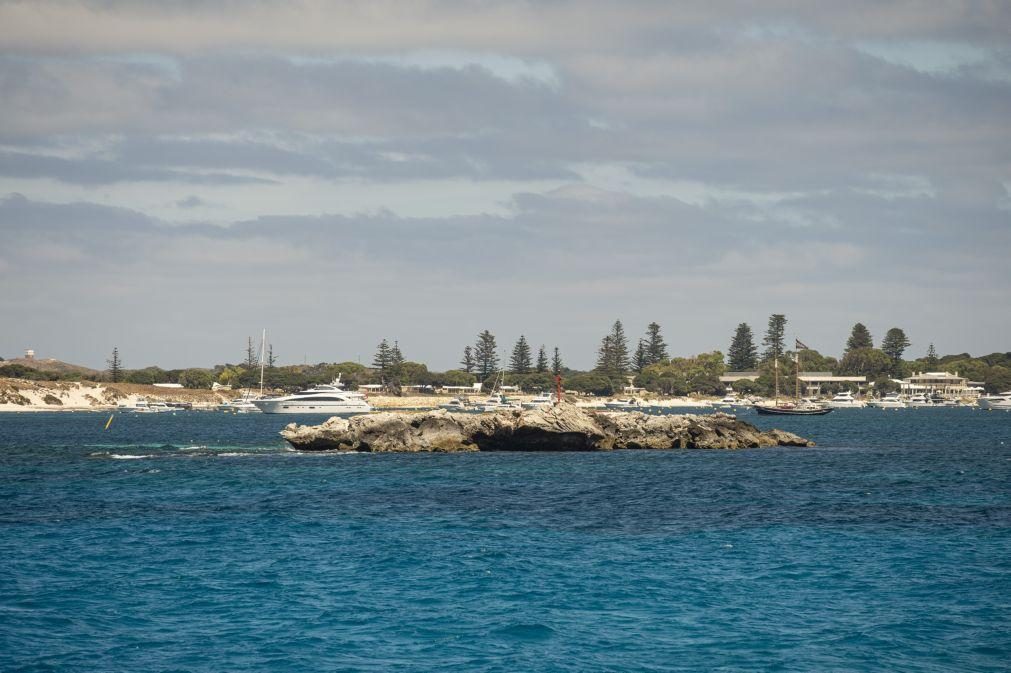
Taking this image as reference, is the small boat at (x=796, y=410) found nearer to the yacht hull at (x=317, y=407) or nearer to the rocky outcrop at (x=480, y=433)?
the yacht hull at (x=317, y=407)

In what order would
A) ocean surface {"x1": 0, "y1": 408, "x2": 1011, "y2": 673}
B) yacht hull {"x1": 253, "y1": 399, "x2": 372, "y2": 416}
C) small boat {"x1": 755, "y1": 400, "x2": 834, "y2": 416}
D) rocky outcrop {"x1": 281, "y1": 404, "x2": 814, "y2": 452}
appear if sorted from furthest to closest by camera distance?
small boat {"x1": 755, "y1": 400, "x2": 834, "y2": 416} → yacht hull {"x1": 253, "y1": 399, "x2": 372, "y2": 416} → rocky outcrop {"x1": 281, "y1": 404, "x2": 814, "y2": 452} → ocean surface {"x1": 0, "y1": 408, "x2": 1011, "y2": 673}

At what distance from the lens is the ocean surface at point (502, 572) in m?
24.1

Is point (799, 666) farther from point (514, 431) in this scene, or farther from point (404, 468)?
point (514, 431)

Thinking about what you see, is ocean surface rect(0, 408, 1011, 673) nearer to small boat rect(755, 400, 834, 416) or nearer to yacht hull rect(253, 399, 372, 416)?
yacht hull rect(253, 399, 372, 416)

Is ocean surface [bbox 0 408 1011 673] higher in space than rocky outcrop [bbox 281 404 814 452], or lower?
lower

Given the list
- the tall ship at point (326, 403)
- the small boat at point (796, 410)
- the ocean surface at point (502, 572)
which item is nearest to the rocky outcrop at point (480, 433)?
the ocean surface at point (502, 572)

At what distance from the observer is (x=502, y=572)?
106 feet

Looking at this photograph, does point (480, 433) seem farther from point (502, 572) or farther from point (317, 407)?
point (317, 407)

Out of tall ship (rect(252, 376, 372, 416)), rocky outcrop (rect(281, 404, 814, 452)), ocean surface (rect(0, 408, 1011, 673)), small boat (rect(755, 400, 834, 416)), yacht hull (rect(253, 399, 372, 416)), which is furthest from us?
small boat (rect(755, 400, 834, 416))

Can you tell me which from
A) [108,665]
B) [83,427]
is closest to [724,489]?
[108,665]

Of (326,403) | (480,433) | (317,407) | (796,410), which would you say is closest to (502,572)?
(480,433)

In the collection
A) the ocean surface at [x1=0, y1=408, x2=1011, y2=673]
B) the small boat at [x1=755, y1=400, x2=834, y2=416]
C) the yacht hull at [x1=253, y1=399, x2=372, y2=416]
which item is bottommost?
the ocean surface at [x1=0, y1=408, x2=1011, y2=673]

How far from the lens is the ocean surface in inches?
948

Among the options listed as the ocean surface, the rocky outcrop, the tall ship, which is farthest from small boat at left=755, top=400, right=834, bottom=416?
the ocean surface
